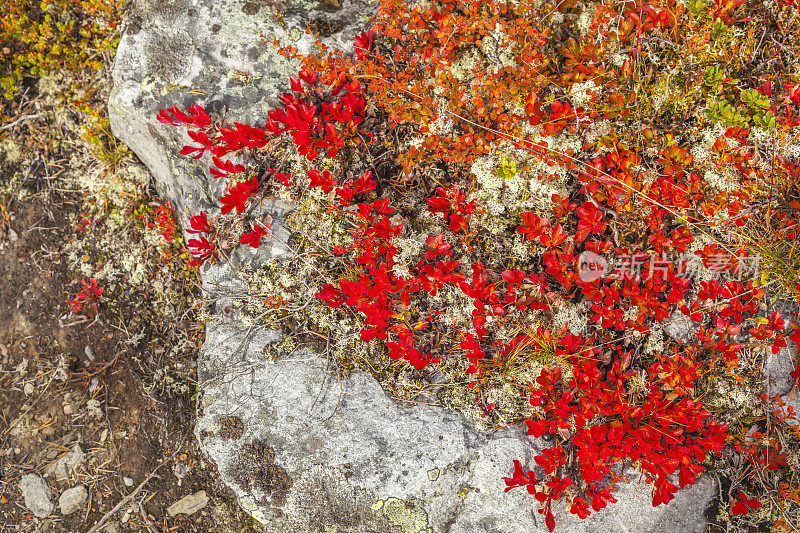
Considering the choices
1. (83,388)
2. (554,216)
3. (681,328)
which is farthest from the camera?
(83,388)

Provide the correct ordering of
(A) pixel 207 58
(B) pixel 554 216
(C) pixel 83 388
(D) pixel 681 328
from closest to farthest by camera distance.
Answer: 1. (D) pixel 681 328
2. (B) pixel 554 216
3. (A) pixel 207 58
4. (C) pixel 83 388

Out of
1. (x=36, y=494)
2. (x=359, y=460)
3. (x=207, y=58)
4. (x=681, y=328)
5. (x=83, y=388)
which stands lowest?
(x=36, y=494)

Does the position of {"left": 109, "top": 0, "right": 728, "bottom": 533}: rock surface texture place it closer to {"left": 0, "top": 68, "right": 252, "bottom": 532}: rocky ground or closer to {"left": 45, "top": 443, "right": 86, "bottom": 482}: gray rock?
{"left": 0, "top": 68, "right": 252, "bottom": 532}: rocky ground

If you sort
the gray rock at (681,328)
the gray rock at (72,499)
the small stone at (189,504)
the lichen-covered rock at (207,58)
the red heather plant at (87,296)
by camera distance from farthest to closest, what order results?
the red heather plant at (87,296), the gray rock at (72,499), the small stone at (189,504), the lichen-covered rock at (207,58), the gray rock at (681,328)

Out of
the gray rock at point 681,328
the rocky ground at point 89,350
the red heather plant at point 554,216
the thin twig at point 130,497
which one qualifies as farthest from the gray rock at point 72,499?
the gray rock at point 681,328

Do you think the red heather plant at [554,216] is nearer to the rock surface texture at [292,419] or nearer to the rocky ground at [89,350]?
the rock surface texture at [292,419]

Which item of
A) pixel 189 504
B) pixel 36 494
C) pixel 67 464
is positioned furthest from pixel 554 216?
pixel 36 494

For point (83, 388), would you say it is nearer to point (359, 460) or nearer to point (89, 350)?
point (89, 350)

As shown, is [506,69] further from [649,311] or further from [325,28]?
[649,311]
